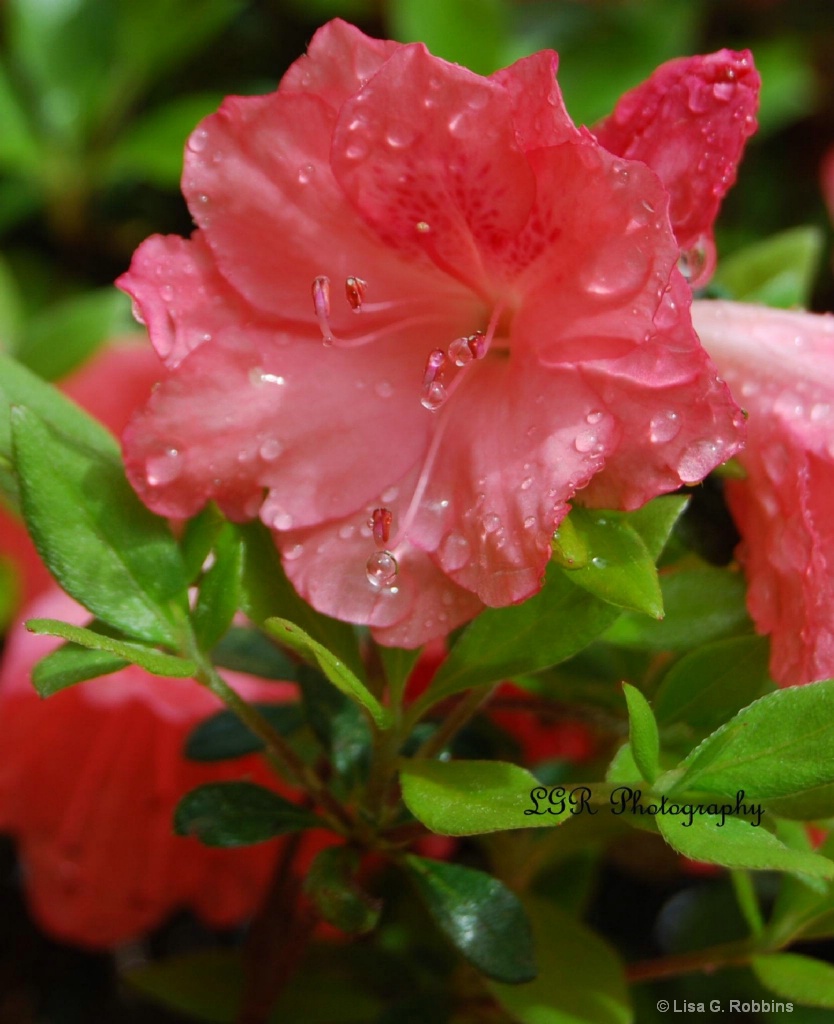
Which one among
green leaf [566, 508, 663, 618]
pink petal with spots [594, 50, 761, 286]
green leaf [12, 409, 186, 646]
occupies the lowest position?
green leaf [566, 508, 663, 618]

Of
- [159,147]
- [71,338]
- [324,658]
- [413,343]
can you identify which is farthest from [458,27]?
[324,658]

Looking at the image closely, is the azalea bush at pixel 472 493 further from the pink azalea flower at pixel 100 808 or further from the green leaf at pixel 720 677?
the pink azalea flower at pixel 100 808

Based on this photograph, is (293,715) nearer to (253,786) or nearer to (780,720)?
(253,786)

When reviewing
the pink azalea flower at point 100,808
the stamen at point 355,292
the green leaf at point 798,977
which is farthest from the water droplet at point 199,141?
the green leaf at point 798,977

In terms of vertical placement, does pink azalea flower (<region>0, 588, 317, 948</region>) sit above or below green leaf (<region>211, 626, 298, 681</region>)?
below

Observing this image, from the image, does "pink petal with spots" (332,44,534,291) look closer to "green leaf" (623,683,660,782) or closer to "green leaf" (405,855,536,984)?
"green leaf" (623,683,660,782)

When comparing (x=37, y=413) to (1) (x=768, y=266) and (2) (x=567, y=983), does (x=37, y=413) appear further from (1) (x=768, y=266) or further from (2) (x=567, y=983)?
(1) (x=768, y=266)

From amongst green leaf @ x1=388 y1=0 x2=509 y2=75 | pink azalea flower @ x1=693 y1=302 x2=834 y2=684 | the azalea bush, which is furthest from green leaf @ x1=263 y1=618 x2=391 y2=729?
green leaf @ x1=388 y1=0 x2=509 y2=75
